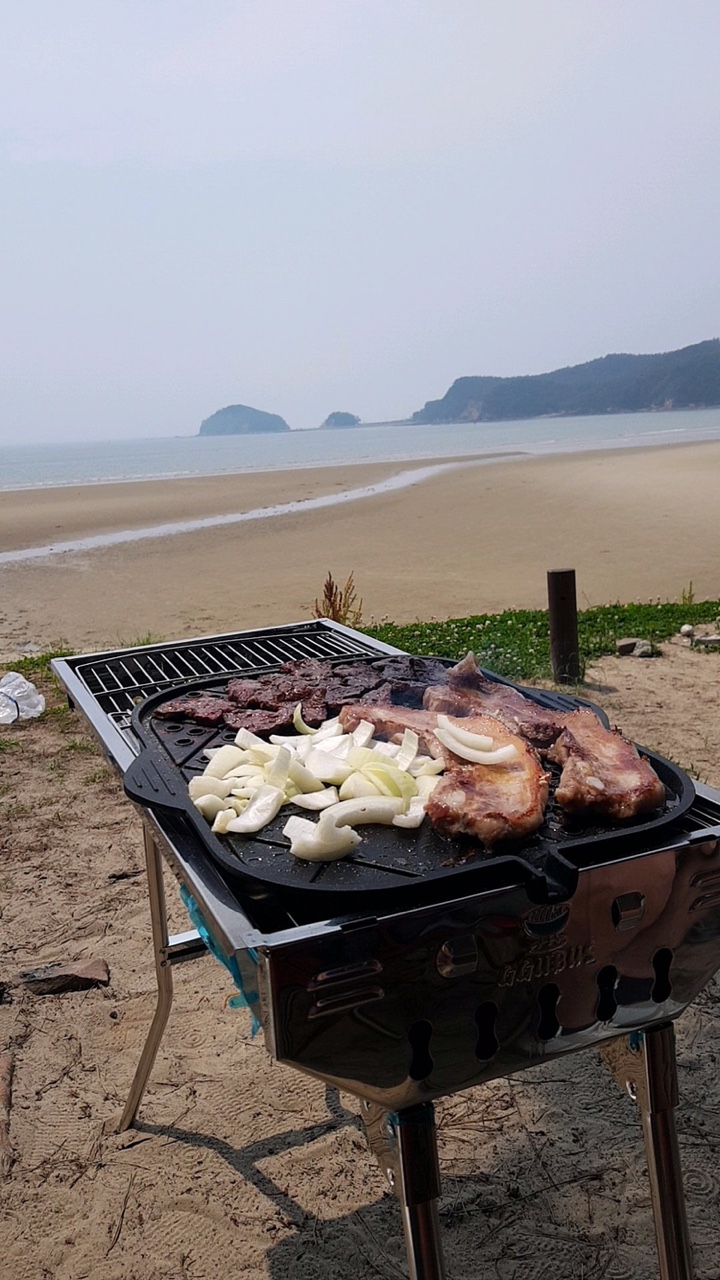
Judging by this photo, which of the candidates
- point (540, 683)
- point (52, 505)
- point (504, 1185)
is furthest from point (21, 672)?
point (52, 505)

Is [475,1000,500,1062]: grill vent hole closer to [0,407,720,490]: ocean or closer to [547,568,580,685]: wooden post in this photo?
[547,568,580,685]: wooden post

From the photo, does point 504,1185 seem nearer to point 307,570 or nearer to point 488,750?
point 488,750

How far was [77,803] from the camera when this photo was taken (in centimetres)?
529

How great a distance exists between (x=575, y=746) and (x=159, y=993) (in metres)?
1.73

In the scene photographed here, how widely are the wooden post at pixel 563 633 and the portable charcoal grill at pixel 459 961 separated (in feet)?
17.1

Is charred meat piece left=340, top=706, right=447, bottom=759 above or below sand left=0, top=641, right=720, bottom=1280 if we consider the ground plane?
above

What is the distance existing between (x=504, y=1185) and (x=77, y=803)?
3.40 m

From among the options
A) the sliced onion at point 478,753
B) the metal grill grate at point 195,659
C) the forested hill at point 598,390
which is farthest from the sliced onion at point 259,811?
the forested hill at point 598,390

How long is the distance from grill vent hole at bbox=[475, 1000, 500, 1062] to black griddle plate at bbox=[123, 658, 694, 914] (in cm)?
22

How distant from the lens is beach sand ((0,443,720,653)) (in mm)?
11422

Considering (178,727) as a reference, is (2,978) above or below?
below

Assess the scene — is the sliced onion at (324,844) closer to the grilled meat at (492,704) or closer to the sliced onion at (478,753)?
the sliced onion at (478,753)

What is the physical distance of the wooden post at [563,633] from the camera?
7016mm

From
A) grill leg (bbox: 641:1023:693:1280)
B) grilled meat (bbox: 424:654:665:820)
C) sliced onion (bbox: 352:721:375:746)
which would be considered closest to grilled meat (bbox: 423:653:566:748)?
grilled meat (bbox: 424:654:665:820)
